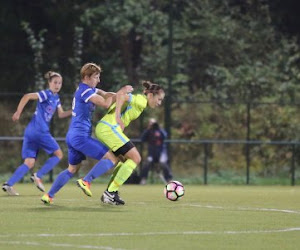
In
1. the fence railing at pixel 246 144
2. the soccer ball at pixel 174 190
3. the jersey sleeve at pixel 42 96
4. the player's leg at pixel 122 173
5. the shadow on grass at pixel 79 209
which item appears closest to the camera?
the shadow on grass at pixel 79 209

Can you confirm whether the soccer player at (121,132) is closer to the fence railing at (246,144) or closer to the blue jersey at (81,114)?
the blue jersey at (81,114)

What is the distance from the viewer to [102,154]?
621 inches

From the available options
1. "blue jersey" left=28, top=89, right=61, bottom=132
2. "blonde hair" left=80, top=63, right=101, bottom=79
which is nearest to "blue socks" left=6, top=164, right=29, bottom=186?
"blue jersey" left=28, top=89, right=61, bottom=132

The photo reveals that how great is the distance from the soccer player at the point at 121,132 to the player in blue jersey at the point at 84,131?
0.18 metres

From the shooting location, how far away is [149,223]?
1322 centimetres

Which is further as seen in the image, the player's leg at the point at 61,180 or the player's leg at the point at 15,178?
the player's leg at the point at 15,178

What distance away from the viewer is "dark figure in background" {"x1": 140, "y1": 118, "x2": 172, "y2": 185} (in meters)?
27.3

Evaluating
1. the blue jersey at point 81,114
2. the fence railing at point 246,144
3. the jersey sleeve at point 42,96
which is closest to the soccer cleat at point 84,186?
the blue jersey at point 81,114

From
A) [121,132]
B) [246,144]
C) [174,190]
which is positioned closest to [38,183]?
[174,190]

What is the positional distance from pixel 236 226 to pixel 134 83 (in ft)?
78.9

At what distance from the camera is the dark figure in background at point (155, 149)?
2730 cm

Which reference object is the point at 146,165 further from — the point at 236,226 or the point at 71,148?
the point at 236,226

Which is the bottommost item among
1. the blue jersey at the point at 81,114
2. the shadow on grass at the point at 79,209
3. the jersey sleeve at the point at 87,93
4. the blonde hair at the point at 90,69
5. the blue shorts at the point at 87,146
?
the shadow on grass at the point at 79,209

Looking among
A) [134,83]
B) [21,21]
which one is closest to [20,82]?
[21,21]
